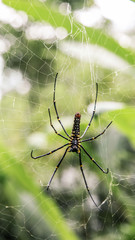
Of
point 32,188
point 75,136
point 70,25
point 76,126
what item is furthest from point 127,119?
point 70,25

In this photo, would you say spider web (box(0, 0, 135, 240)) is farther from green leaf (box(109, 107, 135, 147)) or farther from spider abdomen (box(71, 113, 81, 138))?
green leaf (box(109, 107, 135, 147))

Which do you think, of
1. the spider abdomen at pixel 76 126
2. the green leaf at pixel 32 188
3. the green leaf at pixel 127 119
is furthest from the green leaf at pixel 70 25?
the green leaf at pixel 32 188

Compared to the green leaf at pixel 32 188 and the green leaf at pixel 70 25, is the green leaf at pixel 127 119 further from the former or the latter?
the green leaf at pixel 32 188

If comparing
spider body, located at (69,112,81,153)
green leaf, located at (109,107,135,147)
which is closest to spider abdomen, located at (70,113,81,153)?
spider body, located at (69,112,81,153)

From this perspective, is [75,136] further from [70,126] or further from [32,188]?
[32,188]

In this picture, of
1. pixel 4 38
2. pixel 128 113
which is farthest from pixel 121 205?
pixel 4 38

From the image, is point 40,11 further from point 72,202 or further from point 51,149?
point 72,202
